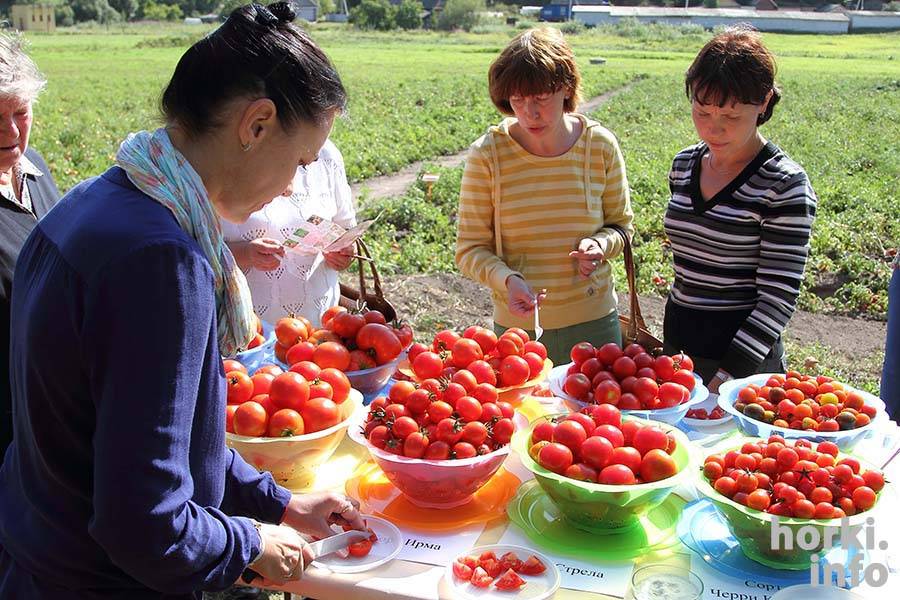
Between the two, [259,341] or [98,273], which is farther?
[259,341]

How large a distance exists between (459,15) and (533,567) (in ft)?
228

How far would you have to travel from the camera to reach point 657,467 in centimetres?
179

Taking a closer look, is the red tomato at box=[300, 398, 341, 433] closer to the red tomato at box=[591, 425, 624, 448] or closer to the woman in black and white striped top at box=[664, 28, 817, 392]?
the red tomato at box=[591, 425, 624, 448]

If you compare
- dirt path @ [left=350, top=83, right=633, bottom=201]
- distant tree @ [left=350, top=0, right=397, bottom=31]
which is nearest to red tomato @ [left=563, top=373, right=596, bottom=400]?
dirt path @ [left=350, top=83, right=633, bottom=201]

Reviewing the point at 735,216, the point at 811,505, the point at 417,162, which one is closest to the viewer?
the point at 811,505

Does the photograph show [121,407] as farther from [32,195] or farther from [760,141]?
[760,141]

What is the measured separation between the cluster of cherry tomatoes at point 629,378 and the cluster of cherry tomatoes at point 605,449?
0.26 m

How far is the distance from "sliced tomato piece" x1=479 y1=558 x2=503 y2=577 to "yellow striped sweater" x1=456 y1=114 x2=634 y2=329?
4.88 ft

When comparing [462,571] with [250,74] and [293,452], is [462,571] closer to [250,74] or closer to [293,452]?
[293,452]

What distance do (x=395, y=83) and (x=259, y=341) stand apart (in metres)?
26.4

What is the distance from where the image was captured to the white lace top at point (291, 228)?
311 cm

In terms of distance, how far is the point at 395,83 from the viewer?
2805cm

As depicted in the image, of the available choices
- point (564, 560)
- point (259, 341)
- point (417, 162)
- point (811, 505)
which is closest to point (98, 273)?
point (564, 560)

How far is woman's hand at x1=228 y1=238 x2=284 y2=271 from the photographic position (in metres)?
2.89
